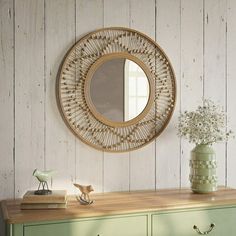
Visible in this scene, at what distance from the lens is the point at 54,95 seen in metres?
2.38

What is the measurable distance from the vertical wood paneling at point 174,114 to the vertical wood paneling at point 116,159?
0.70ft

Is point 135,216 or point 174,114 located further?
point 174,114

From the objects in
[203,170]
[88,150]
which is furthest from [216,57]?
[88,150]

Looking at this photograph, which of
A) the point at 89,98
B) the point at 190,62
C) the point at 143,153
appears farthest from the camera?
the point at 190,62

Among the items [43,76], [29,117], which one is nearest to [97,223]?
[29,117]

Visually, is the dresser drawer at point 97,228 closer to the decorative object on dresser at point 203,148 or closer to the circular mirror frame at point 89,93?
the decorative object on dresser at point 203,148

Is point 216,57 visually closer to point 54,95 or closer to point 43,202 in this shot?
point 54,95

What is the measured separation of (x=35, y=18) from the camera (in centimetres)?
235

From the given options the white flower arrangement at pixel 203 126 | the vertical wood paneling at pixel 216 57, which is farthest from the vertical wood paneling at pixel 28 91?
the vertical wood paneling at pixel 216 57

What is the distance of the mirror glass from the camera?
2.45 metres

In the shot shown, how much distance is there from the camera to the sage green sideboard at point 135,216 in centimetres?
191

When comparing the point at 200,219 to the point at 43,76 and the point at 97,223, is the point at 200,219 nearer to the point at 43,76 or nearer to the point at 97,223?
the point at 97,223

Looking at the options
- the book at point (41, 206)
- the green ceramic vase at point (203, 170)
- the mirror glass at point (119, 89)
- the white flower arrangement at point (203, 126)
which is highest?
the mirror glass at point (119, 89)

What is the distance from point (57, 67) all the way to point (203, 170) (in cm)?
103
